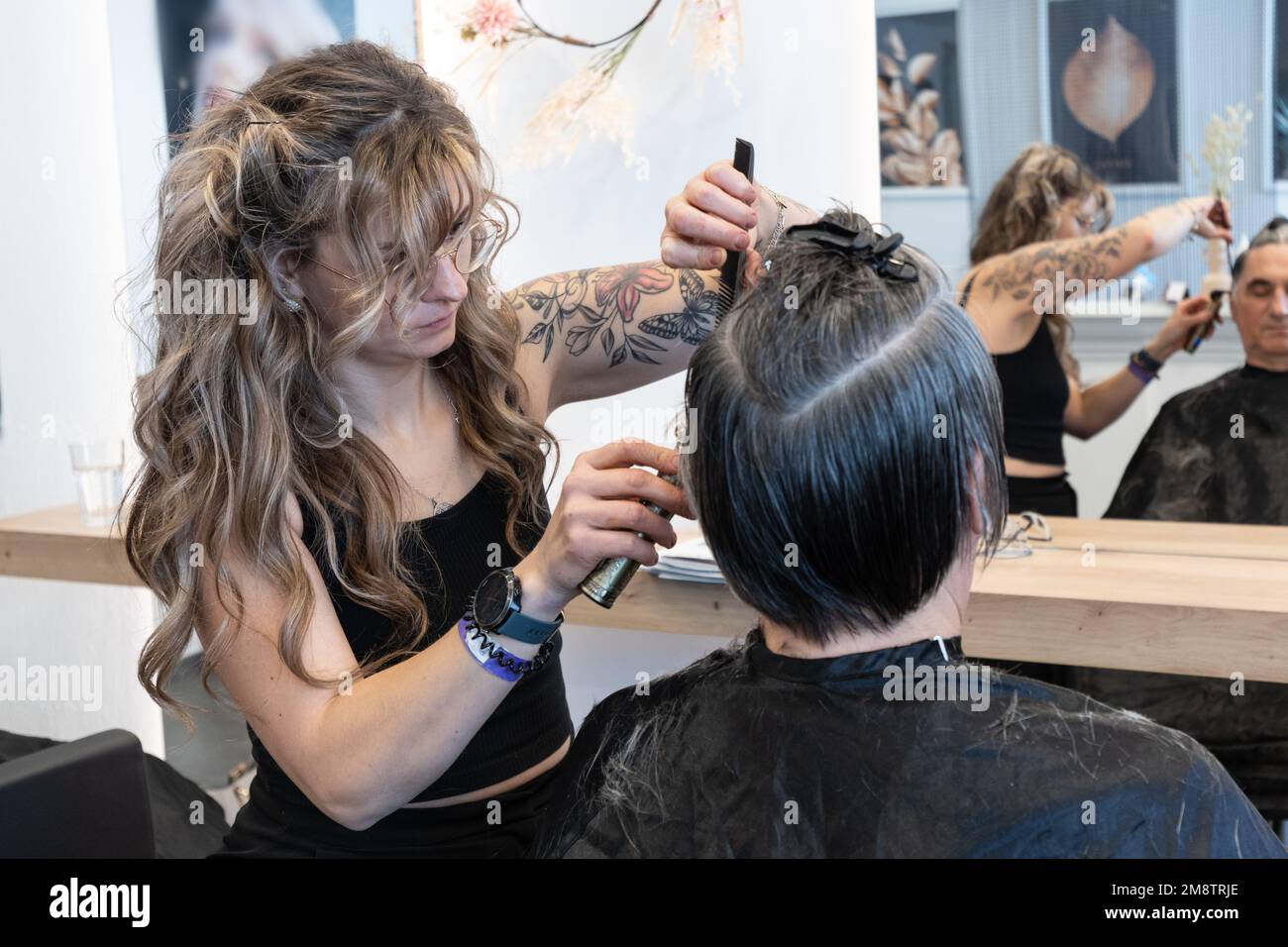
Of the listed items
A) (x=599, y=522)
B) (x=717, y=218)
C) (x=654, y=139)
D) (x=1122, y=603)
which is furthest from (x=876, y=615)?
(x=654, y=139)

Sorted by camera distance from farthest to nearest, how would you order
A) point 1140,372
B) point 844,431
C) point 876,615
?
point 1140,372 → point 876,615 → point 844,431

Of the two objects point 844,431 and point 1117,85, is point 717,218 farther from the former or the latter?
point 1117,85

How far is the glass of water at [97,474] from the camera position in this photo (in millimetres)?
2885

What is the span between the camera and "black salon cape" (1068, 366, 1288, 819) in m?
2.03

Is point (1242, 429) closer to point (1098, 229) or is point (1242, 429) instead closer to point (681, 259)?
point (1098, 229)

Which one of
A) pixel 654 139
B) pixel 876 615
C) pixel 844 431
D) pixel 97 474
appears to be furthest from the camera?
pixel 97 474

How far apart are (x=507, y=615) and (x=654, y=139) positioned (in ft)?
5.53

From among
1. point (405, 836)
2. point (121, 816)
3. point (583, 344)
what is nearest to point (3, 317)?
point (121, 816)

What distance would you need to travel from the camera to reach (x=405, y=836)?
1.51m

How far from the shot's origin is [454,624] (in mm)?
1521

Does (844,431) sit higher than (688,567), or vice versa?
(844,431)

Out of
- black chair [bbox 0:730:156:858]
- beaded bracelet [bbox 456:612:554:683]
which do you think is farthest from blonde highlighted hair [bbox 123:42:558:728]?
black chair [bbox 0:730:156:858]

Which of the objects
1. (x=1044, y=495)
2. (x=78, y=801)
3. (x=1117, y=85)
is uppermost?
(x=1117, y=85)
